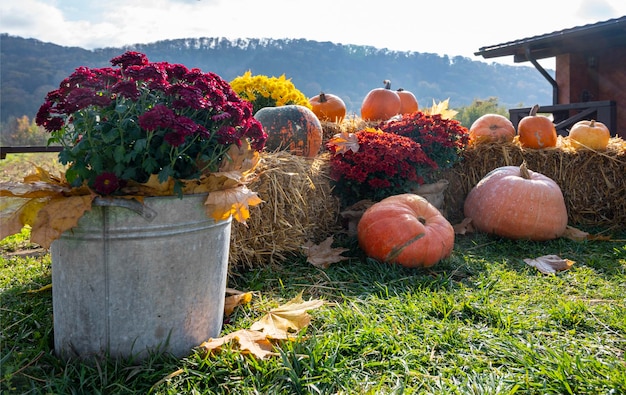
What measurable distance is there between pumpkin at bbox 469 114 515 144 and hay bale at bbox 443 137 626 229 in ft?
0.45

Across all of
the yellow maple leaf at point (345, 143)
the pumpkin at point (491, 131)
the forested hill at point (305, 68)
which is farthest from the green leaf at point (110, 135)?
the forested hill at point (305, 68)

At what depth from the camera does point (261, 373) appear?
67.5 inches

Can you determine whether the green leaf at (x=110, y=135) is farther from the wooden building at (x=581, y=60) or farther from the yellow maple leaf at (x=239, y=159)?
the wooden building at (x=581, y=60)

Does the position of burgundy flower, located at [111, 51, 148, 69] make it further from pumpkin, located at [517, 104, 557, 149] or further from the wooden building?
the wooden building

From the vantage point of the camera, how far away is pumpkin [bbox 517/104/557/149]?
4.87 metres

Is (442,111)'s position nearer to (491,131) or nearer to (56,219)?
(491,131)

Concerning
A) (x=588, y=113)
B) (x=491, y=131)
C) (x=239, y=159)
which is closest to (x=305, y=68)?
(x=588, y=113)

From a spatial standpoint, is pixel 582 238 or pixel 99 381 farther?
pixel 582 238

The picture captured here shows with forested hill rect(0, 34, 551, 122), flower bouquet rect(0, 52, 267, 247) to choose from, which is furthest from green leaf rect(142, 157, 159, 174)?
forested hill rect(0, 34, 551, 122)

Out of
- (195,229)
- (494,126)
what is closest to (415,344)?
(195,229)

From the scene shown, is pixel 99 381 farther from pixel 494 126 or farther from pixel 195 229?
pixel 494 126

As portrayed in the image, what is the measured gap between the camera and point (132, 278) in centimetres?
176

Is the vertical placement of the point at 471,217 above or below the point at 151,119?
below

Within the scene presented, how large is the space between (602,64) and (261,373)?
923cm
